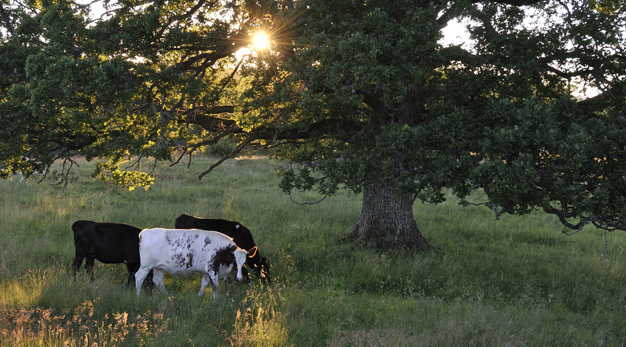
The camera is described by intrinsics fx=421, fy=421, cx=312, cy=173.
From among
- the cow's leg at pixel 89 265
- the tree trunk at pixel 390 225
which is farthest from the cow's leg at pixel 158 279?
the tree trunk at pixel 390 225

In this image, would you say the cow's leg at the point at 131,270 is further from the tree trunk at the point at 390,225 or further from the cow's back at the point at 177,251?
the tree trunk at the point at 390,225

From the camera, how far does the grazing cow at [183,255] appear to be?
8812 millimetres

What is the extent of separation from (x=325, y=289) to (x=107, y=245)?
492 cm

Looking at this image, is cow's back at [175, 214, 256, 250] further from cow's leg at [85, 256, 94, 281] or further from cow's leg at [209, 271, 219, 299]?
cow's leg at [209, 271, 219, 299]

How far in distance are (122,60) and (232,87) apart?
4.03m

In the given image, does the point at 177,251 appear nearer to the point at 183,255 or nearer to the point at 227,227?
the point at 183,255

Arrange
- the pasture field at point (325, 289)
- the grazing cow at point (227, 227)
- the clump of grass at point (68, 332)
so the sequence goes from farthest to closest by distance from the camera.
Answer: the grazing cow at point (227, 227) < the pasture field at point (325, 289) < the clump of grass at point (68, 332)

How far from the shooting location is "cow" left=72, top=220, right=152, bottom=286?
30.6 feet

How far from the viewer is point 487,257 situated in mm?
12180

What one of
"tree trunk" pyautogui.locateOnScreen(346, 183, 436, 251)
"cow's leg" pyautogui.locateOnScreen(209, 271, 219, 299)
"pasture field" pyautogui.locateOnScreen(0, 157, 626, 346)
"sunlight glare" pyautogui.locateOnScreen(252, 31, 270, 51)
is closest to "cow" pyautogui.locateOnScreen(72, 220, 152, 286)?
"pasture field" pyautogui.locateOnScreen(0, 157, 626, 346)

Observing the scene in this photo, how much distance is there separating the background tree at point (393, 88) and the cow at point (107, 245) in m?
1.76

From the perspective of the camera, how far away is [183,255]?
8.84 metres

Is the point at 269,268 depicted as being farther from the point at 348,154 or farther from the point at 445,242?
the point at 445,242

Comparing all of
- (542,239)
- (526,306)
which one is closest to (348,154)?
(526,306)
